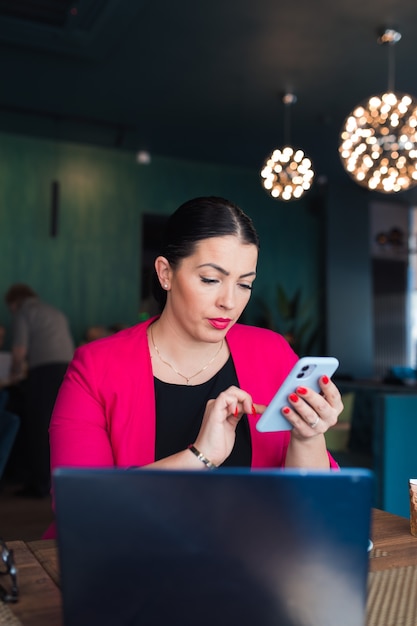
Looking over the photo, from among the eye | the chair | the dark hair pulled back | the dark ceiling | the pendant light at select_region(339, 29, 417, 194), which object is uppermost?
the dark ceiling

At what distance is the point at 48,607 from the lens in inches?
34.4

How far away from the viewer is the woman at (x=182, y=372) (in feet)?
4.36

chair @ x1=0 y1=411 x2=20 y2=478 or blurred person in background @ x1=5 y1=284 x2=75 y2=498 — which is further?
blurred person in background @ x1=5 y1=284 x2=75 y2=498

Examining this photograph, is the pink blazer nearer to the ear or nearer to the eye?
the ear

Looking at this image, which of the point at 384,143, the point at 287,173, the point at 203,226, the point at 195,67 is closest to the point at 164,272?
the point at 203,226

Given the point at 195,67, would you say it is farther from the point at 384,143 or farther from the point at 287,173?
the point at 287,173

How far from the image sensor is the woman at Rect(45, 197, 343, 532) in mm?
1329

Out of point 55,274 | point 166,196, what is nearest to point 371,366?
point 166,196

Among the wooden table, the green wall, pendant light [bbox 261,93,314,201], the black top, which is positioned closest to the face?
the black top

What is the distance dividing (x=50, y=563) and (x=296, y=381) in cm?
51

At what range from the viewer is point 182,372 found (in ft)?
5.03

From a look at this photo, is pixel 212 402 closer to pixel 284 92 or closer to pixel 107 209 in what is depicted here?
pixel 284 92

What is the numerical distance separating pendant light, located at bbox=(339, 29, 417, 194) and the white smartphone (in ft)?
8.13

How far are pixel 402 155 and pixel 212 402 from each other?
2599mm
